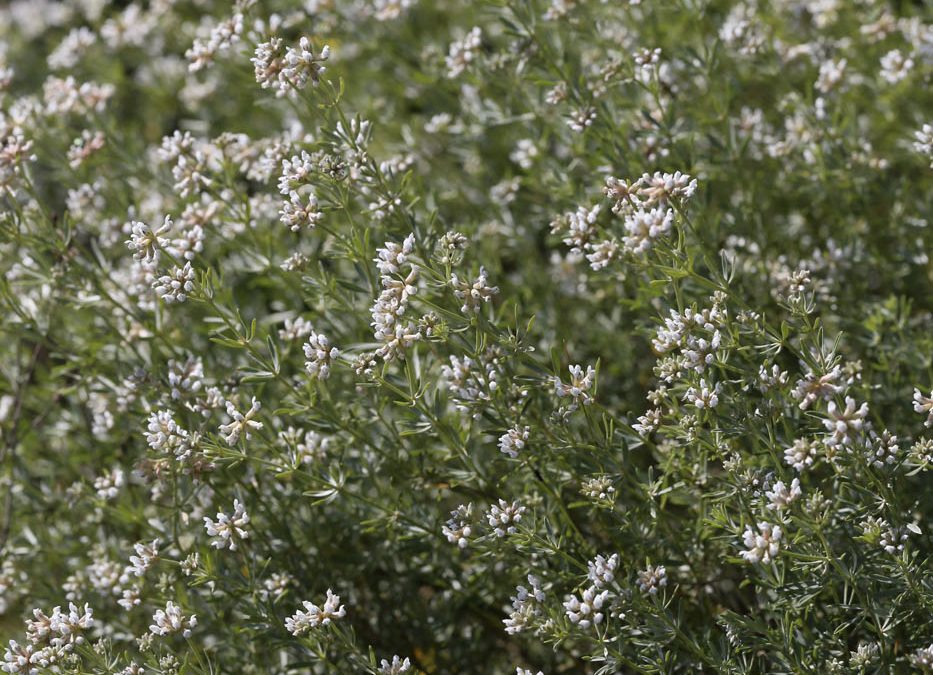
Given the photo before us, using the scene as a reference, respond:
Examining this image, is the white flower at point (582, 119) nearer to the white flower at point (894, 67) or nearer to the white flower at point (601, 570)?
the white flower at point (894, 67)

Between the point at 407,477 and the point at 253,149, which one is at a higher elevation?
the point at 253,149

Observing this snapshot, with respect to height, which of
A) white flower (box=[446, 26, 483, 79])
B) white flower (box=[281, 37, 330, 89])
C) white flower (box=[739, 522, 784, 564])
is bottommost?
white flower (box=[739, 522, 784, 564])

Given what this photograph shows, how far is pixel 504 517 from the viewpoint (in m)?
3.39

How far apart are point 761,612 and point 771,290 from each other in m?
1.33

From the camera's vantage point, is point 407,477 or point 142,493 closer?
point 407,477

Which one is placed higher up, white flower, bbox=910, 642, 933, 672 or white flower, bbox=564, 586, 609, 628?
white flower, bbox=564, 586, 609, 628

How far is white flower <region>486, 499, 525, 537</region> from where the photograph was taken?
3.38 meters

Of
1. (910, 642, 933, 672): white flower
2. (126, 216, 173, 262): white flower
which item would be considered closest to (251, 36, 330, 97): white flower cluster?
(126, 216, 173, 262): white flower

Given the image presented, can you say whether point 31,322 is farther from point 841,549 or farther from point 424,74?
point 841,549

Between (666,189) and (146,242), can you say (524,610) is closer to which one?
(666,189)

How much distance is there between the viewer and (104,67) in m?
6.48

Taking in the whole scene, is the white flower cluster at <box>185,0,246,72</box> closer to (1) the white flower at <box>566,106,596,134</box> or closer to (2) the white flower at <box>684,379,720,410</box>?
(1) the white flower at <box>566,106,596,134</box>

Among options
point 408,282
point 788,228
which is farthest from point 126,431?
point 788,228

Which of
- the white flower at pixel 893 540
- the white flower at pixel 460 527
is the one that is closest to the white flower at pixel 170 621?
the white flower at pixel 460 527
